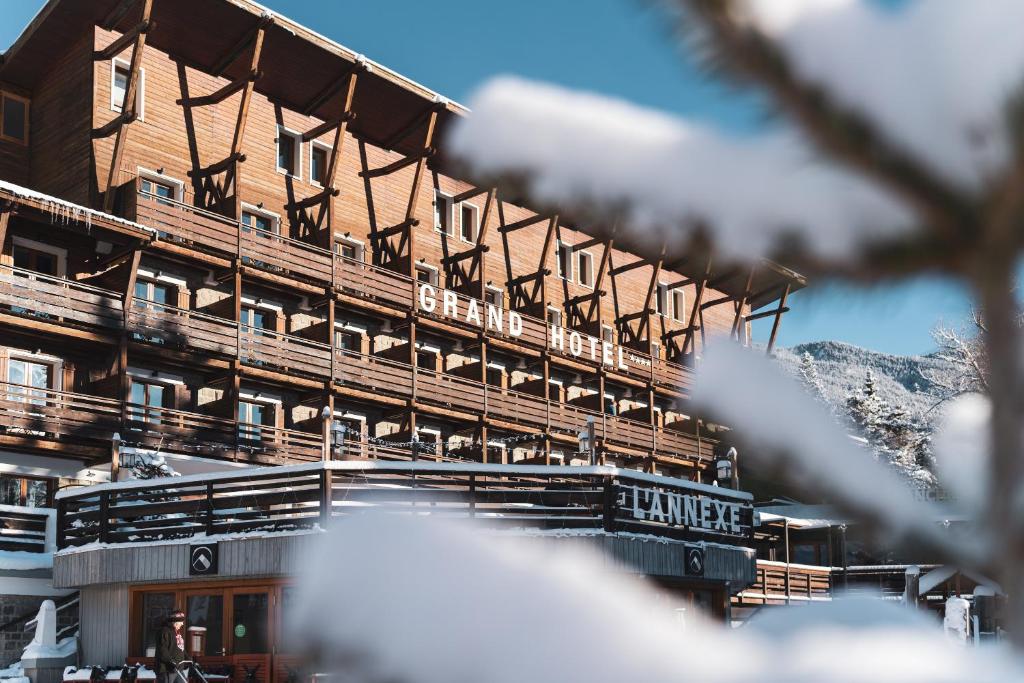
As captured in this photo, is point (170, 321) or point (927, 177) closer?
point (927, 177)

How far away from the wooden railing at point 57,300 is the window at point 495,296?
1560 cm

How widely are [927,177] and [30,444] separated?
2697cm

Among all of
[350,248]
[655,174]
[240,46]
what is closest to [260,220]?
[350,248]

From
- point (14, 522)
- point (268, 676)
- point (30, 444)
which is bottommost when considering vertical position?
point (268, 676)

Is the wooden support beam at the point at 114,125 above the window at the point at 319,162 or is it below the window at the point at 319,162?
below

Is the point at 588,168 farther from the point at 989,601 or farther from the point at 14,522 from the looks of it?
the point at 989,601

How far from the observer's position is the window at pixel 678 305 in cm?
5000

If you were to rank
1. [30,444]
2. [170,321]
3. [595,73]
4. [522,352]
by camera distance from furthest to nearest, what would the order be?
[522,352], [170,321], [30,444], [595,73]

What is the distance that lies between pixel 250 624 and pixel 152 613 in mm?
2175

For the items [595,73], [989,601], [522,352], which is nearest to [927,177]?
[595,73]

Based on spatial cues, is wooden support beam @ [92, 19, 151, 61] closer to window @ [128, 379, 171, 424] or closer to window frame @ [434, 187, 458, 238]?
window @ [128, 379, 171, 424]

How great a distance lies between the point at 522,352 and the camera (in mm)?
40531

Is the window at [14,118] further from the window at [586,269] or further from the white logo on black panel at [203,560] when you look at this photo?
the window at [586,269]

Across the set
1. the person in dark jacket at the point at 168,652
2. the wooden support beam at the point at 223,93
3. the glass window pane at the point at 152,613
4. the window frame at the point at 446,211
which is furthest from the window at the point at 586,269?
the person in dark jacket at the point at 168,652
